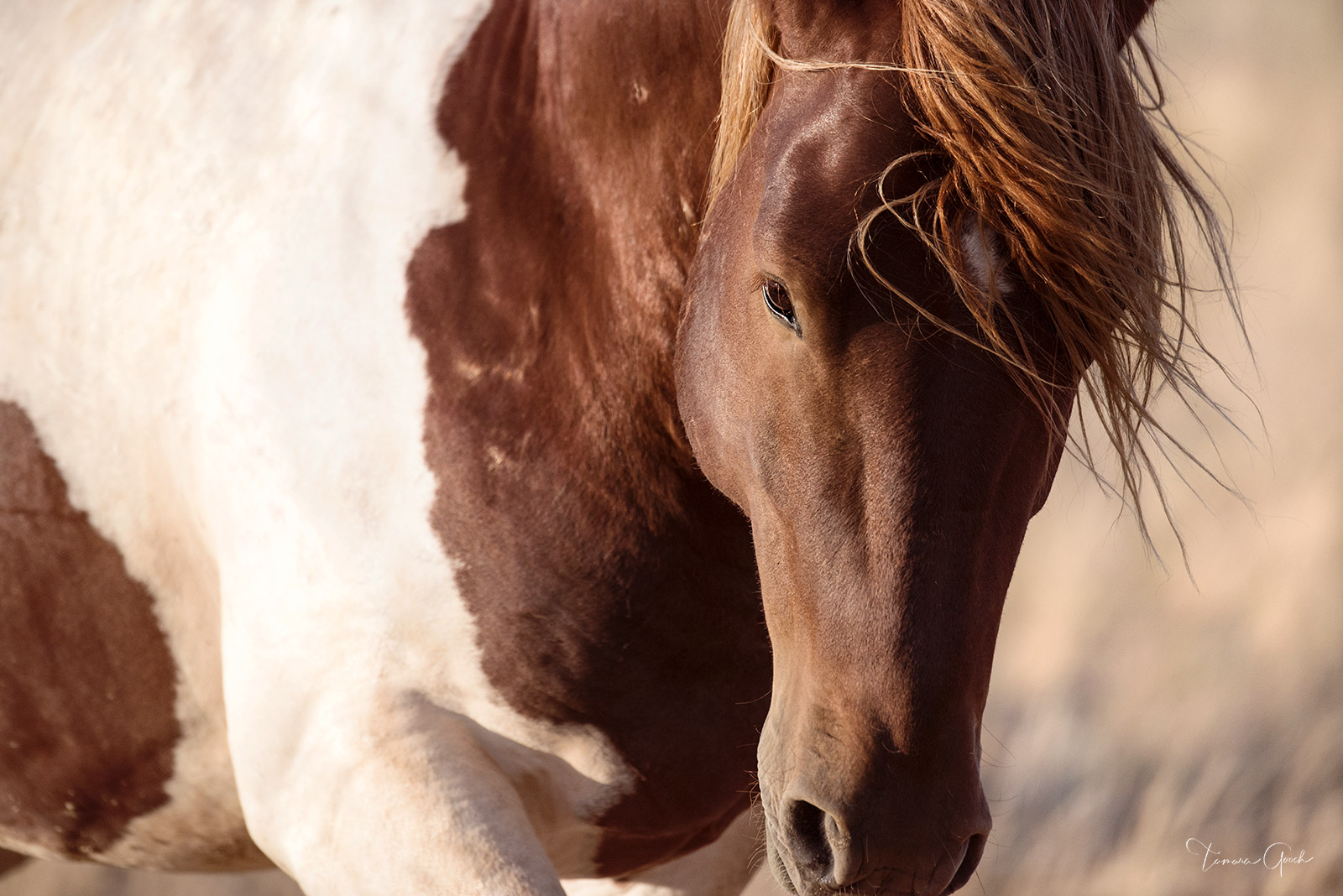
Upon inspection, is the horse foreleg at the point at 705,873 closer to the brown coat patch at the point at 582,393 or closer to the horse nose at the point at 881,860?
the brown coat patch at the point at 582,393

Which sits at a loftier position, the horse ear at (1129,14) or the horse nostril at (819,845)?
the horse ear at (1129,14)

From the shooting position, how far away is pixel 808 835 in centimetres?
86

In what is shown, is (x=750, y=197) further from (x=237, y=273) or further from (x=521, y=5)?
(x=237, y=273)

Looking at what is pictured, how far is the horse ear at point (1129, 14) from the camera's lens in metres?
0.89

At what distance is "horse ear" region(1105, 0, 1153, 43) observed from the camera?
0.89m

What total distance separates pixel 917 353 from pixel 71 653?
1011mm

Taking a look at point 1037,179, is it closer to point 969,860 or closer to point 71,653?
point 969,860

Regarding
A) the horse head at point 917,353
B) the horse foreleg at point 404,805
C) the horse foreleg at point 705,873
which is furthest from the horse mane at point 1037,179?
the horse foreleg at point 705,873

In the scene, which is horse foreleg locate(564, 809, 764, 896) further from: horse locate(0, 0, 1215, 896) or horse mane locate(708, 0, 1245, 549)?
horse mane locate(708, 0, 1245, 549)

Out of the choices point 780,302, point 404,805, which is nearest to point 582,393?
point 780,302

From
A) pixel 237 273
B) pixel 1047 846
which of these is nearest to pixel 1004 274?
pixel 237 273

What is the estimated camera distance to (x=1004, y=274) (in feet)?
2.63

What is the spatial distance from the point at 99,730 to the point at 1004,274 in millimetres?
1098

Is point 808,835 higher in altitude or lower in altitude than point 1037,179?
lower
